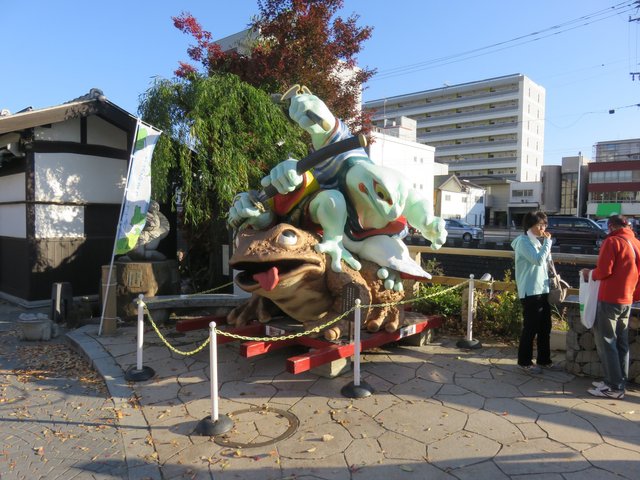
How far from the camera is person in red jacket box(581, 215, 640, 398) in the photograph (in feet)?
15.1

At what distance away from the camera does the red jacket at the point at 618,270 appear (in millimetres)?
4590

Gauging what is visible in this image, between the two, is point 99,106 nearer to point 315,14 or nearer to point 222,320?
point 315,14

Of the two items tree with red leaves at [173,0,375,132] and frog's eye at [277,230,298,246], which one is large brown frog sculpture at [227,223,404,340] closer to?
frog's eye at [277,230,298,246]

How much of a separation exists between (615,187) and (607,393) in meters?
58.2

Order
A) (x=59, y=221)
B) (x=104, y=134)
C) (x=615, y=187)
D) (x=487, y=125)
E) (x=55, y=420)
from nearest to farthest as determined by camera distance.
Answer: (x=55, y=420)
(x=59, y=221)
(x=104, y=134)
(x=615, y=187)
(x=487, y=125)

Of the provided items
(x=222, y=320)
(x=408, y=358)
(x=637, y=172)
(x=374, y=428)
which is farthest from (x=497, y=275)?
(x=637, y=172)

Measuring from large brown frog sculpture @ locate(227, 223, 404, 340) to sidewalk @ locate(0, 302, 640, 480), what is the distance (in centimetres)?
67

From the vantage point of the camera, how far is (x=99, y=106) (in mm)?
9281

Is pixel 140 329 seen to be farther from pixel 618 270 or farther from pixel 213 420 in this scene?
pixel 618 270

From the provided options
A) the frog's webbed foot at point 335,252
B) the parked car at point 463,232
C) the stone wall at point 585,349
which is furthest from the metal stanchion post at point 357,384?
the parked car at point 463,232

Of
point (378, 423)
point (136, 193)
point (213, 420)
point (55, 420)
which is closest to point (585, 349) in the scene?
point (378, 423)

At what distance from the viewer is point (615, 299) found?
459 cm

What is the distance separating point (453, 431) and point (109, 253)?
8.43 metres

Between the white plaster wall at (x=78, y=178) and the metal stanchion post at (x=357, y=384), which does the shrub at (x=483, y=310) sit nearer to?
the metal stanchion post at (x=357, y=384)
